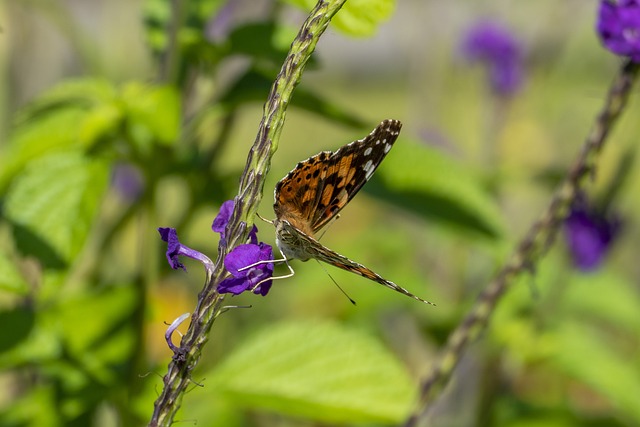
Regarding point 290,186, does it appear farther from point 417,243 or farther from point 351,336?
point 417,243

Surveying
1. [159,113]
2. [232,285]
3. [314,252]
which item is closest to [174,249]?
[232,285]

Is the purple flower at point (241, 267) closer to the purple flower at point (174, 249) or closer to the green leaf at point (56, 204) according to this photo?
the purple flower at point (174, 249)

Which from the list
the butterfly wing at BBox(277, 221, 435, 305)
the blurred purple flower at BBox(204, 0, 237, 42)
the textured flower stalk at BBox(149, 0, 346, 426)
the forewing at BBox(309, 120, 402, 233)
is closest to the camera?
the textured flower stalk at BBox(149, 0, 346, 426)

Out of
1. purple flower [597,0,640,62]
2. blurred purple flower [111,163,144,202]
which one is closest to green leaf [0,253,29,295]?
purple flower [597,0,640,62]

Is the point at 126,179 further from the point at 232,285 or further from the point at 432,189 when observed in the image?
the point at 232,285

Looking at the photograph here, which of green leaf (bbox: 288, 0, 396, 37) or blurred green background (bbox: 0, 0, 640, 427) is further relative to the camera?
blurred green background (bbox: 0, 0, 640, 427)

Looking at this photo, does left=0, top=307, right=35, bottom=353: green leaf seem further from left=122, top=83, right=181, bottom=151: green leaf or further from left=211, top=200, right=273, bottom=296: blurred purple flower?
left=211, top=200, right=273, bottom=296: blurred purple flower
